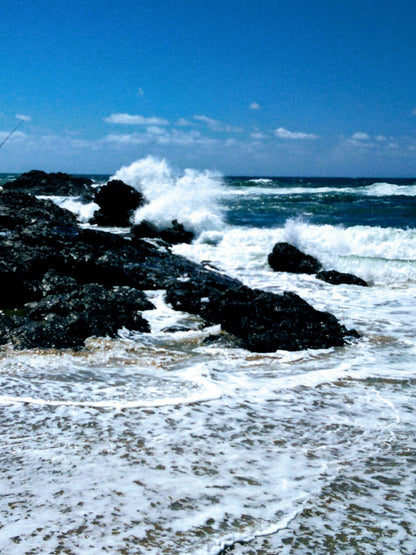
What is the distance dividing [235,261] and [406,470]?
10895 mm

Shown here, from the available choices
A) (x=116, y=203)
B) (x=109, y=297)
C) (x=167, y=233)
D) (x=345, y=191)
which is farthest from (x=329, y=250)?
(x=345, y=191)

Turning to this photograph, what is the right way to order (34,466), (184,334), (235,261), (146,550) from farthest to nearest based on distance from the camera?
(235,261) → (184,334) → (34,466) → (146,550)

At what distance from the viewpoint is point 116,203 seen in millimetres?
19547

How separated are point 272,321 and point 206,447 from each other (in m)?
3.29

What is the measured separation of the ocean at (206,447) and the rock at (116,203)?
12853mm

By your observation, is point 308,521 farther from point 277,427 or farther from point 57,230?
point 57,230

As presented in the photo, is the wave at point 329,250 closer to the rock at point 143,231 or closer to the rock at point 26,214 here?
the rock at point 143,231

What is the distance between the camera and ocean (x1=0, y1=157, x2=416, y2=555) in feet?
8.03

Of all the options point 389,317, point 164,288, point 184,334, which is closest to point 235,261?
point 164,288

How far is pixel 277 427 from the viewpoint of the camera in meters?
3.79

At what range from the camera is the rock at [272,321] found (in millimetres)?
6152

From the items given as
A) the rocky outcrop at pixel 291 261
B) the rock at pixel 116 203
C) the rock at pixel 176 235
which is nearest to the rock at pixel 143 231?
the rock at pixel 176 235

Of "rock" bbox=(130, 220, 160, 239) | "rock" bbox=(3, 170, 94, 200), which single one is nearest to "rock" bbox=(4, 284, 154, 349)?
"rock" bbox=(130, 220, 160, 239)

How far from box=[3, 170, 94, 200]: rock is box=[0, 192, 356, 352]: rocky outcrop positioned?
22.8 m
